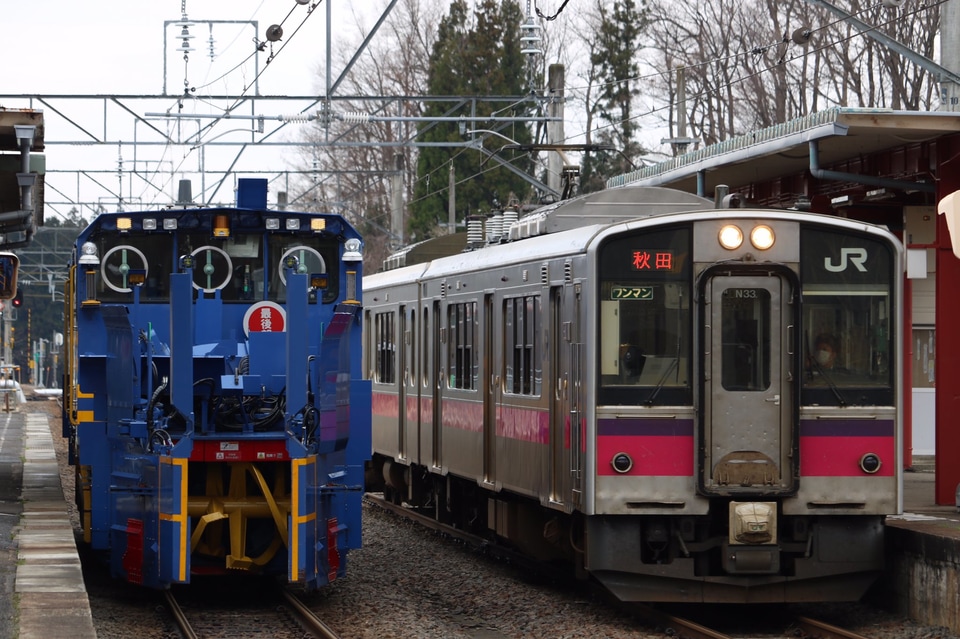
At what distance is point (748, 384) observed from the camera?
11.5 meters

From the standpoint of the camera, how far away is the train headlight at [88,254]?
505 inches

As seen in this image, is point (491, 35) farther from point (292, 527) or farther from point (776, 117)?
point (292, 527)

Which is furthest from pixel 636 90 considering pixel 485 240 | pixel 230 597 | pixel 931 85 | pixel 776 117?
pixel 230 597

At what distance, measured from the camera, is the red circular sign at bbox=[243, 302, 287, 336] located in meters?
13.1

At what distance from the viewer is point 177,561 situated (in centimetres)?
1127

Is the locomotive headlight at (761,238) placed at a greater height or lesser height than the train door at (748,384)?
Result: greater

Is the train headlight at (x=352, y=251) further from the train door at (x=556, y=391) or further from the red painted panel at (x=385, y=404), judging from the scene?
the red painted panel at (x=385, y=404)

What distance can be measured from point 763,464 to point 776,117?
35545mm

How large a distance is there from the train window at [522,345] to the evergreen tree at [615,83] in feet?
125

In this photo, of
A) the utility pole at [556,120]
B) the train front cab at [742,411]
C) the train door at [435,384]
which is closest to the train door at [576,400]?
the train front cab at [742,411]

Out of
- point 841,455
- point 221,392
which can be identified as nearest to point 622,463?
point 841,455

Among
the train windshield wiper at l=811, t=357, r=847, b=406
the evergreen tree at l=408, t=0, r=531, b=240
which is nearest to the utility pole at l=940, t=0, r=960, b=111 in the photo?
the train windshield wiper at l=811, t=357, r=847, b=406

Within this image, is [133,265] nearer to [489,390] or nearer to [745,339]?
[489,390]

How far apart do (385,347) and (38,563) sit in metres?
8.22
